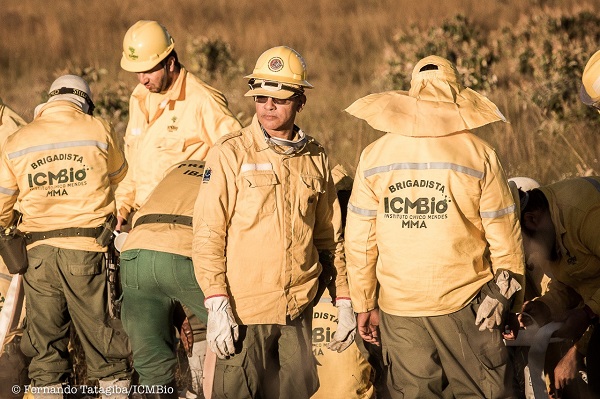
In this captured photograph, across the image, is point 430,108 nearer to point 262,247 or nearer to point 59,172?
point 262,247

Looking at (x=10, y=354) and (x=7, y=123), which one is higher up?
(x=7, y=123)

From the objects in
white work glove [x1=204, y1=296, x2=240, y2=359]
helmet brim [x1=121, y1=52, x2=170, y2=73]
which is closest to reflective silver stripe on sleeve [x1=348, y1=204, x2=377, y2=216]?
white work glove [x1=204, y1=296, x2=240, y2=359]

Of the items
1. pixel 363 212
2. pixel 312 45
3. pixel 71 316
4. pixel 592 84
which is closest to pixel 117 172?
pixel 71 316

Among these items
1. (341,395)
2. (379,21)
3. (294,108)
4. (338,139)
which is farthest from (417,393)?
(379,21)

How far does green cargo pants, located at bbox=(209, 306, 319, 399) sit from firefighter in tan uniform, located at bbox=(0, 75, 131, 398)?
69.2 inches

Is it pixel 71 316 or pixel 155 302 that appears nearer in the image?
pixel 155 302

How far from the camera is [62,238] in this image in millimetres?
7379

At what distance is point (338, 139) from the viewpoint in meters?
14.9

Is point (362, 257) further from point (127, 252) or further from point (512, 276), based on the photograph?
point (127, 252)

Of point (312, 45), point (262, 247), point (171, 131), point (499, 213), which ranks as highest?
point (312, 45)

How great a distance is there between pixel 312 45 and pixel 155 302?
16776mm

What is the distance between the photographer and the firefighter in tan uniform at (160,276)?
6250 mm

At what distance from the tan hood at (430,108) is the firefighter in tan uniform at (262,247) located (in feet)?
1.51

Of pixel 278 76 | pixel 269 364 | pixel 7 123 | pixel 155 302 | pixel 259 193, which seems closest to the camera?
pixel 259 193
